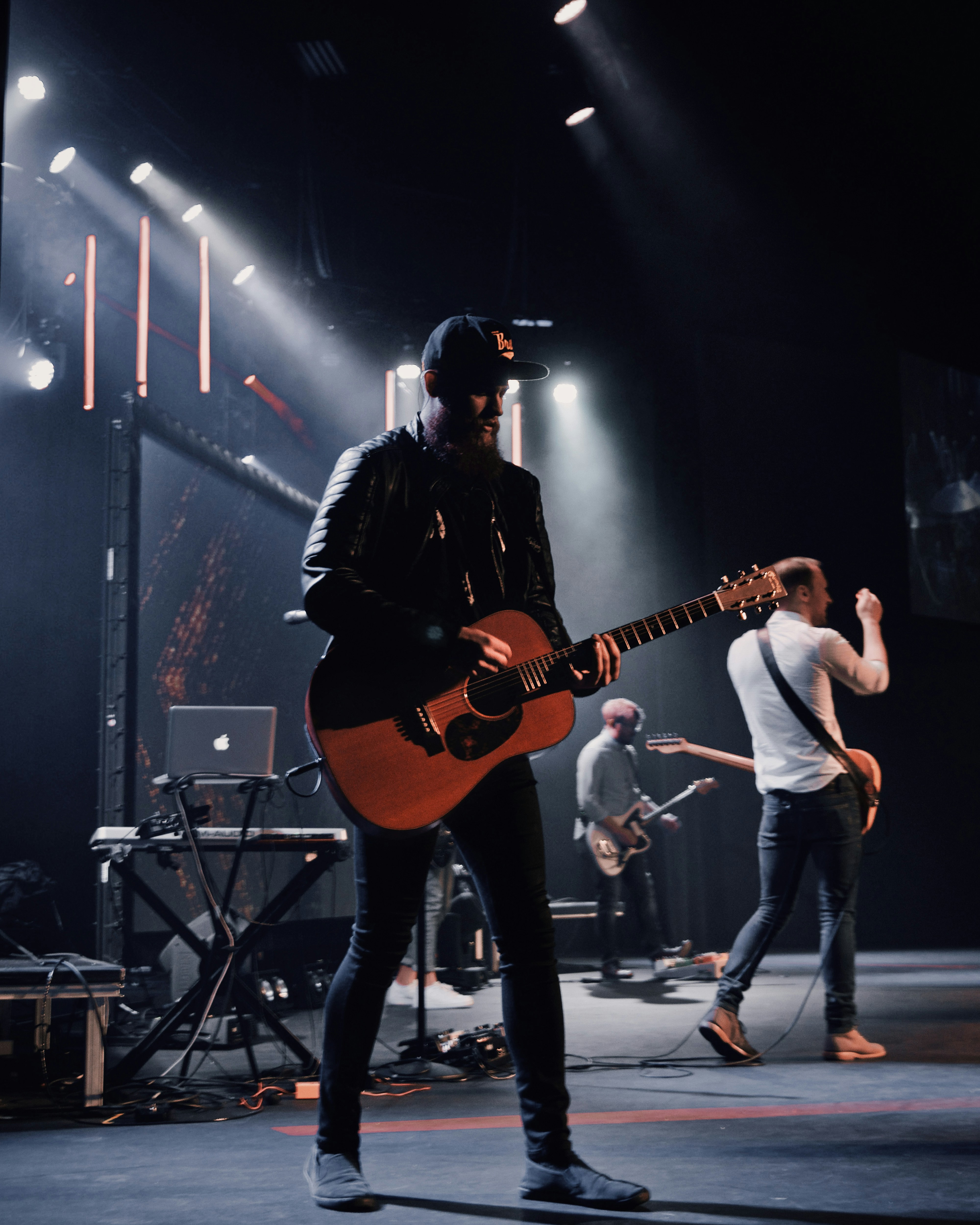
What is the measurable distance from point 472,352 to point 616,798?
5867mm

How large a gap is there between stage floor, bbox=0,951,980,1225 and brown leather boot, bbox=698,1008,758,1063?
0.32 feet

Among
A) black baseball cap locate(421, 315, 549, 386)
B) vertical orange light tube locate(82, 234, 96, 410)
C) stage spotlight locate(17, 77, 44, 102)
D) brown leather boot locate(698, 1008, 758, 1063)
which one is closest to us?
black baseball cap locate(421, 315, 549, 386)

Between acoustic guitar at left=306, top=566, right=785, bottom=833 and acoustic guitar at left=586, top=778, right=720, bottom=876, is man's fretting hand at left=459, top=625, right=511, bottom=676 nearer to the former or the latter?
acoustic guitar at left=306, top=566, right=785, bottom=833

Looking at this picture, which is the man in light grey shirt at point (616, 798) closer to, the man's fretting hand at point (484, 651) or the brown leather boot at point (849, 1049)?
the brown leather boot at point (849, 1049)

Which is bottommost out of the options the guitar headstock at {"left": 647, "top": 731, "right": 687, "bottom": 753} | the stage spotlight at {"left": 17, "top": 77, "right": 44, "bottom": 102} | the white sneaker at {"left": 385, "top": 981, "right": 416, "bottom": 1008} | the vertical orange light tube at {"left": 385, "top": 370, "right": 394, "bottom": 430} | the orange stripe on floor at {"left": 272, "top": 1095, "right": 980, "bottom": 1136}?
the white sneaker at {"left": 385, "top": 981, "right": 416, "bottom": 1008}

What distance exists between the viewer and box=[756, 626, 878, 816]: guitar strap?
4.09 m

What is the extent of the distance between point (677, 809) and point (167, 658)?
4.79 m

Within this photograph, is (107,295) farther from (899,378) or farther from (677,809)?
(899,378)

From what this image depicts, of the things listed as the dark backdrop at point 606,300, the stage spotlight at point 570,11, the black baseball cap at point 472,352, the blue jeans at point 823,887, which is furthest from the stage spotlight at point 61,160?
the blue jeans at point 823,887

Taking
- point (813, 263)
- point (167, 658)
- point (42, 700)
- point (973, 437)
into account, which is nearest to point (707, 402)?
point (813, 263)

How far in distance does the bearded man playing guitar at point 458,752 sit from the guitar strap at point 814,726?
1.92 metres

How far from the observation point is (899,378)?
1070 cm

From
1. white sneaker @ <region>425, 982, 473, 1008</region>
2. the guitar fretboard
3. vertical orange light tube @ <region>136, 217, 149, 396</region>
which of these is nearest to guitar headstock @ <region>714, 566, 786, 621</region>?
the guitar fretboard

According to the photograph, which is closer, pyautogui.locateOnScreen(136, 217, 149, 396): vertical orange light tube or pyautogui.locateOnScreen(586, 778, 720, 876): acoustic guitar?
pyautogui.locateOnScreen(136, 217, 149, 396): vertical orange light tube
